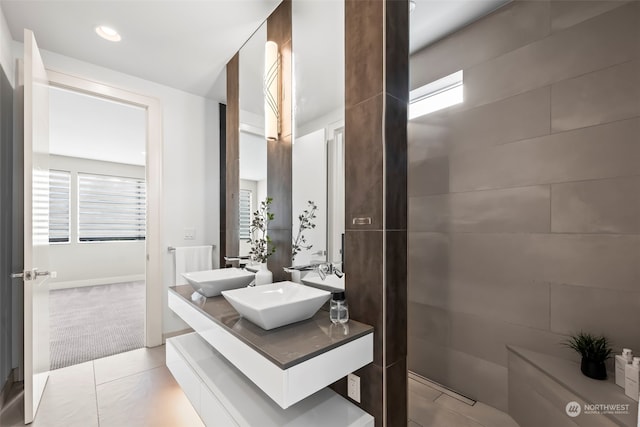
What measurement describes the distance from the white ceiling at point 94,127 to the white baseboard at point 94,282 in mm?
2535

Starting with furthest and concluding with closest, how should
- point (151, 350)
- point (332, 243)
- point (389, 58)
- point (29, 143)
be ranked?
1. point (151, 350)
2. point (29, 143)
3. point (332, 243)
4. point (389, 58)

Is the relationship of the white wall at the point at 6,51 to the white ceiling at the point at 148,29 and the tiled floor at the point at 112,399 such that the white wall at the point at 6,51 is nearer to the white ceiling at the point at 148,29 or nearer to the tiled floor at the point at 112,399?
the white ceiling at the point at 148,29

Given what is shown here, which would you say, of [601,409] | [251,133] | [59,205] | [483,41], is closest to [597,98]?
[483,41]

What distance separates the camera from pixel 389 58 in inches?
54.5

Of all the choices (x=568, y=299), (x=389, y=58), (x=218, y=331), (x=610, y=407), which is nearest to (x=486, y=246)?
(x=568, y=299)

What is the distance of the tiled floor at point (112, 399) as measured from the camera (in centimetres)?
181

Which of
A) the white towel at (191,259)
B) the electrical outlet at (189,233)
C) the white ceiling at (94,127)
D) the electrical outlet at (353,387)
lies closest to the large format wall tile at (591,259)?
the electrical outlet at (353,387)

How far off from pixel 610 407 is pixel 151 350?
338 cm

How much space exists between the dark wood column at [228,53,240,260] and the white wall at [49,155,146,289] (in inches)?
192

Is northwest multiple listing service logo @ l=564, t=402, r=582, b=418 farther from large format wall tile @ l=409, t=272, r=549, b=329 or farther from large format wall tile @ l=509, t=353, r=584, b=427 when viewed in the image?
large format wall tile @ l=409, t=272, r=549, b=329

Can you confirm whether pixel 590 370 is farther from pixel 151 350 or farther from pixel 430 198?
pixel 151 350

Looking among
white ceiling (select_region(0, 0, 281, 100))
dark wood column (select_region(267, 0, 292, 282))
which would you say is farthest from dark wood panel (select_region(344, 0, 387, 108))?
white ceiling (select_region(0, 0, 281, 100))

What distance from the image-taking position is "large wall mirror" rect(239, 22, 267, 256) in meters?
2.22

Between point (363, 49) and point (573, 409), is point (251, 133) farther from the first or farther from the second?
point (573, 409)
